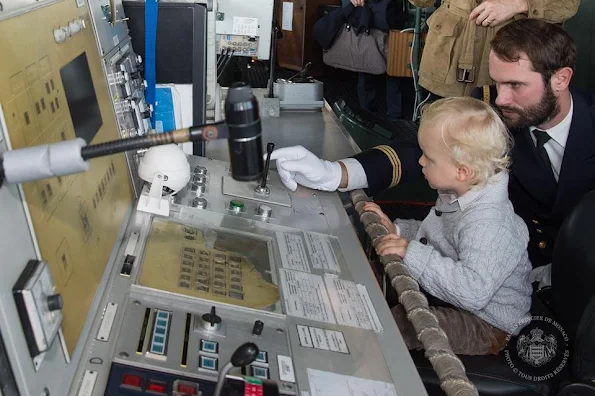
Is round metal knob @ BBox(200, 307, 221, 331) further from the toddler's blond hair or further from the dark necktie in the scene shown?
the dark necktie

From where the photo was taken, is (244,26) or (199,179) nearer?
(199,179)

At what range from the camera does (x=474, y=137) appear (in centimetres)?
151

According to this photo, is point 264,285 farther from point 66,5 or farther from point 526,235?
point 526,235

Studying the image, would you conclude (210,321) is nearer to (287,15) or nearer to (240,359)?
(240,359)

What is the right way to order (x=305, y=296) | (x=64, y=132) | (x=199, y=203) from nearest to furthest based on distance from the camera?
(x=64, y=132)
(x=305, y=296)
(x=199, y=203)

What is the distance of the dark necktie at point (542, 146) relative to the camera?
6.11ft

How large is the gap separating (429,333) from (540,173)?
98cm

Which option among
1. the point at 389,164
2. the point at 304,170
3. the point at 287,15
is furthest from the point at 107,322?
the point at 287,15

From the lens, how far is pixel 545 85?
1.81m

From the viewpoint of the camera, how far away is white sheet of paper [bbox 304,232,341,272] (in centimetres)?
128

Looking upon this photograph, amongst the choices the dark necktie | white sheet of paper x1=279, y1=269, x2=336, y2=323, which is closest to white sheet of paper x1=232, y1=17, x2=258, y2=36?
the dark necktie

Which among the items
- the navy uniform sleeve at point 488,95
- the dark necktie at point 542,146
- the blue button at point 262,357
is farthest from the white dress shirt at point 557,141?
the blue button at point 262,357

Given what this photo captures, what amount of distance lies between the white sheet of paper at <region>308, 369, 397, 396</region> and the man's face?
116 centimetres

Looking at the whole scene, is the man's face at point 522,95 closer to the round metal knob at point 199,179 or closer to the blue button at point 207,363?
the round metal knob at point 199,179
